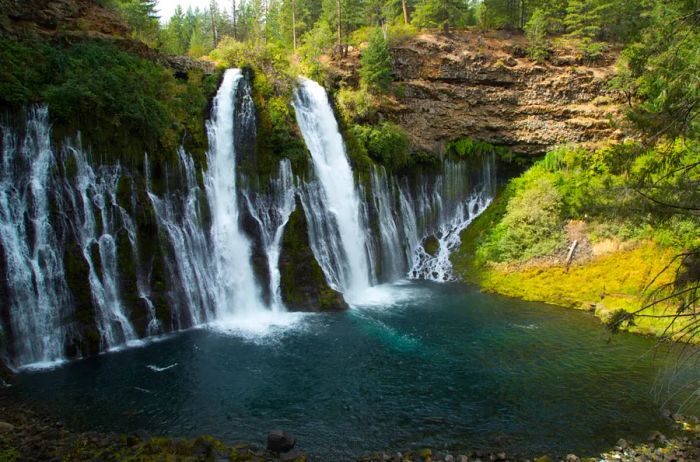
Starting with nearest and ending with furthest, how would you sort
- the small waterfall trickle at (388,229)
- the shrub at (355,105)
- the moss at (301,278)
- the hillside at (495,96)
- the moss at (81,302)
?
the moss at (81,302), the moss at (301,278), the small waterfall trickle at (388,229), the shrub at (355,105), the hillside at (495,96)

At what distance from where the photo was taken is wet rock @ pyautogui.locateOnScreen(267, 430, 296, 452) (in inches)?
383

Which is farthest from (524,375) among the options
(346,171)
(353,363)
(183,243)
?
(346,171)

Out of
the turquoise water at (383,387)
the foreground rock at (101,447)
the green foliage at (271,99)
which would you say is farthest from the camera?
the green foliage at (271,99)

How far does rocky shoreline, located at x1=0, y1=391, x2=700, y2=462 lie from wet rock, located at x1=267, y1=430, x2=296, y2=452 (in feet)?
0.50

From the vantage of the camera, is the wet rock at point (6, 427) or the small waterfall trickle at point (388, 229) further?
the small waterfall trickle at point (388, 229)

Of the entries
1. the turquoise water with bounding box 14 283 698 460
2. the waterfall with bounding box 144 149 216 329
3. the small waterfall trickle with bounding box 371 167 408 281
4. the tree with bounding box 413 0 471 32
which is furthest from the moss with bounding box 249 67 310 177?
the tree with bounding box 413 0 471 32

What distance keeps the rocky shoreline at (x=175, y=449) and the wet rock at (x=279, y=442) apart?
0.50 ft

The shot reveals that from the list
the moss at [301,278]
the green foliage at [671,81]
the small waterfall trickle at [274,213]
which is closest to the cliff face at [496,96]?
the small waterfall trickle at [274,213]

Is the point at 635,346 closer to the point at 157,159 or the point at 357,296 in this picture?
the point at 357,296

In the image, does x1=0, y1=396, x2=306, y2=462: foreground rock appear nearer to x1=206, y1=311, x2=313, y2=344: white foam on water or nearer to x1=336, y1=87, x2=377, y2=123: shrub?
x1=206, y1=311, x2=313, y2=344: white foam on water

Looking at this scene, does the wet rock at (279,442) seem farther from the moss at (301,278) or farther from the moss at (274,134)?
the moss at (274,134)

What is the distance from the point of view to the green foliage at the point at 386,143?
26281 millimetres

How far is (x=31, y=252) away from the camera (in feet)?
45.2

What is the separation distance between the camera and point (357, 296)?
21453 millimetres
